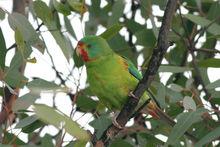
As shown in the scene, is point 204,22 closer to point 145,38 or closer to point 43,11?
point 145,38

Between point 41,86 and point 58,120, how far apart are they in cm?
48

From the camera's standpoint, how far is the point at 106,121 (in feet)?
10.3

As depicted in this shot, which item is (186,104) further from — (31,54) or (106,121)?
(31,54)

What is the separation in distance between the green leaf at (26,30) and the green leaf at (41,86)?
0.37m

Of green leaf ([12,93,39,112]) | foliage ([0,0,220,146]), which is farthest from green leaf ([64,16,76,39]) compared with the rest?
green leaf ([12,93,39,112])

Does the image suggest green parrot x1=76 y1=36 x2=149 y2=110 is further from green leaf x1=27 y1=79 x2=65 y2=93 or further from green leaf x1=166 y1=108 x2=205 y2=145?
green leaf x1=27 y1=79 x2=65 y2=93

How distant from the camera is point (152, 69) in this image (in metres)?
2.43

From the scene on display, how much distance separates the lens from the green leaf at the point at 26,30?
2.91 meters

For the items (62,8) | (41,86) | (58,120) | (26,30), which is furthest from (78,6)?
(58,120)

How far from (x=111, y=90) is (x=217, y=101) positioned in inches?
24.0

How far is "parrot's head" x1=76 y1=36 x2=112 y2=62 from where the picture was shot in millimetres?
3574

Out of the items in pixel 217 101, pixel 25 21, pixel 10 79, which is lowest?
pixel 217 101

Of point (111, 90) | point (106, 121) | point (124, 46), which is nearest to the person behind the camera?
point (106, 121)

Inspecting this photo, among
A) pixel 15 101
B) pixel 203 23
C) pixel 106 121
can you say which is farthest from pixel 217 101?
pixel 15 101
